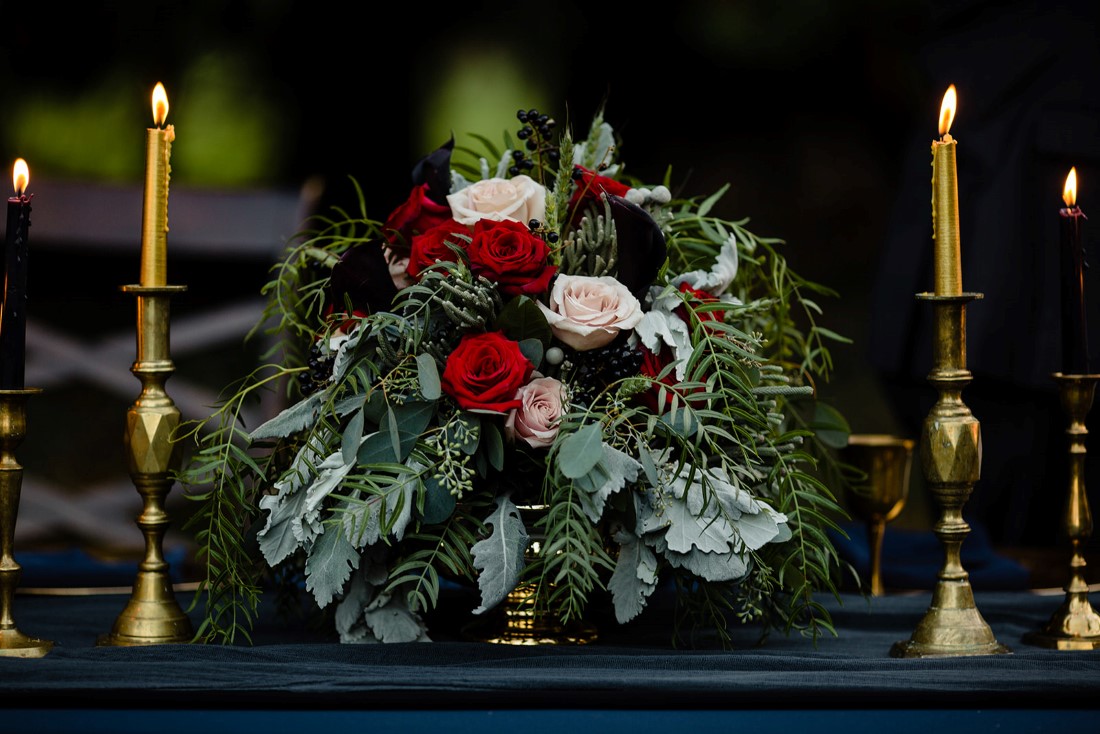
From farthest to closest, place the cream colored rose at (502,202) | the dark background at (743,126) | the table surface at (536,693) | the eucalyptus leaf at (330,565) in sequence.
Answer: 1. the dark background at (743,126)
2. the cream colored rose at (502,202)
3. the eucalyptus leaf at (330,565)
4. the table surface at (536,693)

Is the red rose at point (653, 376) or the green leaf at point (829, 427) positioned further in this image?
the green leaf at point (829, 427)

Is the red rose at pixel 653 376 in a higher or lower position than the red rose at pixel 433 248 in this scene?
lower

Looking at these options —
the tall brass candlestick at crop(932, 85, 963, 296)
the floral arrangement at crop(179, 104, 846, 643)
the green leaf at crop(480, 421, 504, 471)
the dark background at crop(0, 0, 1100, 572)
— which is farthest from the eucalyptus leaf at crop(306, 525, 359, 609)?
the dark background at crop(0, 0, 1100, 572)

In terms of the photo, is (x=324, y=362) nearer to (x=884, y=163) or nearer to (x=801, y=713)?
(x=801, y=713)

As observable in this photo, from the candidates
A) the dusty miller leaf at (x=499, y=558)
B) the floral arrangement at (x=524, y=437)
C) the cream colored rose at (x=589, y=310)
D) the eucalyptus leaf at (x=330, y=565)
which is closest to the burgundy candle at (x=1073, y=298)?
the floral arrangement at (x=524, y=437)

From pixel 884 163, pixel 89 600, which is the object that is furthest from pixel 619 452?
pixel 884 163

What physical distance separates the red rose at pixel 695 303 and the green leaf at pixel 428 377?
0.61 feet

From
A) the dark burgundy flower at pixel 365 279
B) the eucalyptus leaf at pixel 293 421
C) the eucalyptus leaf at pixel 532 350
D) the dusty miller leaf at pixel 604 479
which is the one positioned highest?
the dark burgundy flower at pixel 365 279

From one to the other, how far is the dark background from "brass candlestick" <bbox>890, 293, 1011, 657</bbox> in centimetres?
72

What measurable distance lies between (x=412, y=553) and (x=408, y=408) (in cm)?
10

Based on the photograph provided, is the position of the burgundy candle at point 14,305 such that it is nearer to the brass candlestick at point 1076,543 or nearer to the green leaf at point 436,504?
the green leaf at point 436,504

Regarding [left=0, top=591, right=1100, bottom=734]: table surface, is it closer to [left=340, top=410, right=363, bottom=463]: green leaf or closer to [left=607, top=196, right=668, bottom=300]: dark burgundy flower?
[left=340, top=410, right=363, bottom=463]: green leaf

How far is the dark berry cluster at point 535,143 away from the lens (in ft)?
2.88

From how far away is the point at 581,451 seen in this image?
700mm
